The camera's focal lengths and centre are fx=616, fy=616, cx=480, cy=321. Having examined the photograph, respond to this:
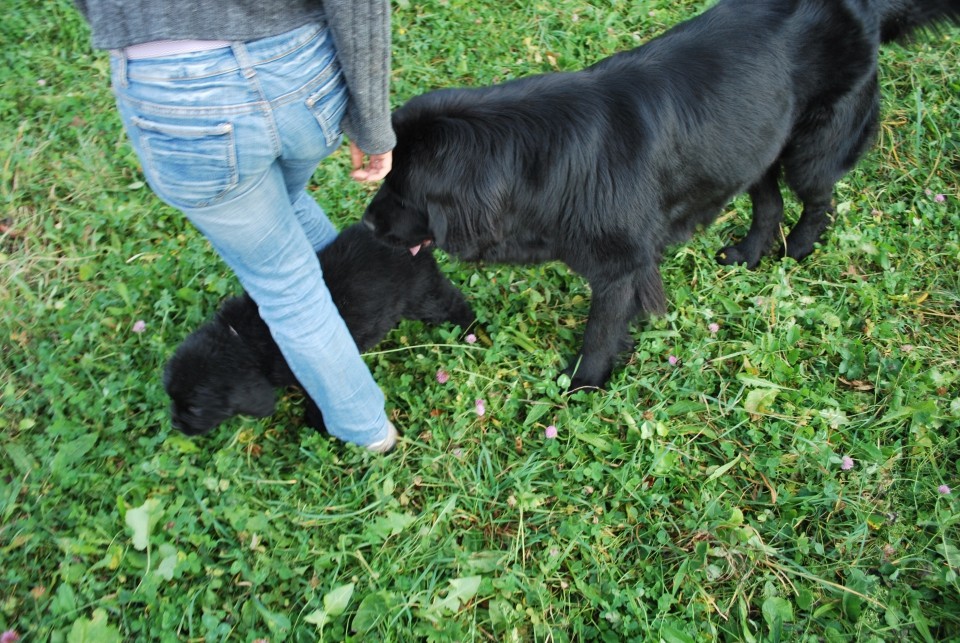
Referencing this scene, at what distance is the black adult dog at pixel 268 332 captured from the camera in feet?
7.43

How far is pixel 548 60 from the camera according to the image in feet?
12.8

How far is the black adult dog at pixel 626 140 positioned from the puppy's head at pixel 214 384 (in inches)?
27.9

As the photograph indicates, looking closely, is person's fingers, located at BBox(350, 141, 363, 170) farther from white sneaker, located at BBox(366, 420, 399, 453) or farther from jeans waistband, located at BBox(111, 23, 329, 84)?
white sneaker, located at BBox(366, 420, 399, 453)

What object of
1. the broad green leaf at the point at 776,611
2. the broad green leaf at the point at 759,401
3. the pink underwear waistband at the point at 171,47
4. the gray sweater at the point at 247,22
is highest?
the gray sweater at the point at 247,22

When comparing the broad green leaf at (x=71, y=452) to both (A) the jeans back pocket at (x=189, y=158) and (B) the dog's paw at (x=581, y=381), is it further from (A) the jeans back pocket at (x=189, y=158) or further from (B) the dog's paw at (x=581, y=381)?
(B) the dog's paw at (x=581, y=381)

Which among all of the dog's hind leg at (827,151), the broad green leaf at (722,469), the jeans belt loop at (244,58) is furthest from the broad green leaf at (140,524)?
the dog's hind leg at (827,151)

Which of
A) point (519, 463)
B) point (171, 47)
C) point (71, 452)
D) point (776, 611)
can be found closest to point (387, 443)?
point (519, 463)

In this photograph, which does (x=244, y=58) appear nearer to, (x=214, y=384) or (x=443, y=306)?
(x=214, y=384)

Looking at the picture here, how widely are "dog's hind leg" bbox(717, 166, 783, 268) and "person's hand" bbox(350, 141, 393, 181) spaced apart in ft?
6.52

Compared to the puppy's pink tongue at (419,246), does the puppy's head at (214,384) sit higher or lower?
lower

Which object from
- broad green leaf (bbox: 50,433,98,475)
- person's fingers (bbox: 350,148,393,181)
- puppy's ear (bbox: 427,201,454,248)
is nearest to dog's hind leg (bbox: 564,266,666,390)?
puppy's ear (bbox: 427,201,454,248)

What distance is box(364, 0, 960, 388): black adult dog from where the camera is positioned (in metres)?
2.13

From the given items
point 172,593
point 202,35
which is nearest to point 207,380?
point 172,593

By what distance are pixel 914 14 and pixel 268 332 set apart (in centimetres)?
293
